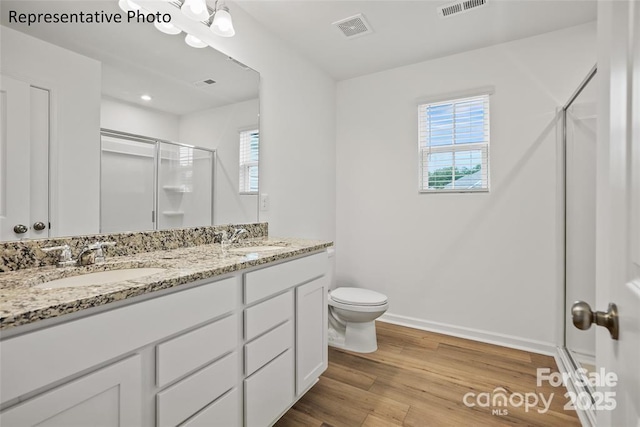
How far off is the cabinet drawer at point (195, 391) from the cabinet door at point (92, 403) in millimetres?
79

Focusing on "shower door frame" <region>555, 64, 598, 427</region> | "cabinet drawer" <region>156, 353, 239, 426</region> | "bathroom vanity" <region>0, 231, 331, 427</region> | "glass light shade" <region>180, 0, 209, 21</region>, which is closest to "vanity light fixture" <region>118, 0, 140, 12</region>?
"glass light shade" <region>180, 0, 209, 21</region>

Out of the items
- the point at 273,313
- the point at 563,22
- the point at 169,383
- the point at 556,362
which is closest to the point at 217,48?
A: the point at 273,313

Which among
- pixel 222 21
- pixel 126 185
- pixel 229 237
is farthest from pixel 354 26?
pixel 126 185

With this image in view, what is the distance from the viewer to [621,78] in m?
0.55

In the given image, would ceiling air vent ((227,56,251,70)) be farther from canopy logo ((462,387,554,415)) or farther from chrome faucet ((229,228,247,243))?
canopy logo ((462,387,554,415))

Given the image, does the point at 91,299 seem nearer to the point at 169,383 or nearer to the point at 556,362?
the point at 169,383

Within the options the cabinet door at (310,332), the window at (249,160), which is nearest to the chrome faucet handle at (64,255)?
the cabinet door at (310,332)

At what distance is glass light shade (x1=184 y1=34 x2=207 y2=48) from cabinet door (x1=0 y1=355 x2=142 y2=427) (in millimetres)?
1673

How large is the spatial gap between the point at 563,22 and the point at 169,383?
10.5 feet

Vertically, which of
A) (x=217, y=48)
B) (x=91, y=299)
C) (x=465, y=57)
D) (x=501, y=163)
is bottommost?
(x=91, y=299)

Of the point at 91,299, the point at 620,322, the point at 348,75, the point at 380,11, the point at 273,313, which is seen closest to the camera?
the point at 620,322

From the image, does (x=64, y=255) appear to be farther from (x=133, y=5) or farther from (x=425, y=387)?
(x=425, y=387)

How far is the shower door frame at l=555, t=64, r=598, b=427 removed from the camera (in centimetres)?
162

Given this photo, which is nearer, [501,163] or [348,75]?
[501,163]
